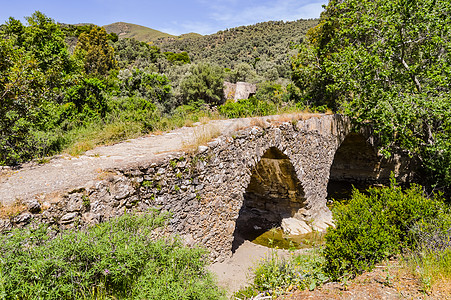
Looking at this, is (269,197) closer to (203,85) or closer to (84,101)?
(84,101)

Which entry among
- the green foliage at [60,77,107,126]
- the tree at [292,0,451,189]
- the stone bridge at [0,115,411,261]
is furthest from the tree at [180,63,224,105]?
the tree at [292,0,451,189]

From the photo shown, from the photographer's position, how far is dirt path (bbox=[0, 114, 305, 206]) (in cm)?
366

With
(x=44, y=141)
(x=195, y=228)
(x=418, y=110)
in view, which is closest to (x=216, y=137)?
(x=195, y=228)

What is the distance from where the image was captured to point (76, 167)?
4629 mm

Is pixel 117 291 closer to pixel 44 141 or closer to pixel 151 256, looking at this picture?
pixel 151 256

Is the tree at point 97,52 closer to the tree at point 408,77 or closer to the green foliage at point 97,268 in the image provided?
the tree at point 408,77

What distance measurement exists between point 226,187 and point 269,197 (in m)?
4.67

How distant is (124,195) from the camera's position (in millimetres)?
4266

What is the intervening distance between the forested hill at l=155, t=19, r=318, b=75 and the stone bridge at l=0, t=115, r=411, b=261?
29.3 meters

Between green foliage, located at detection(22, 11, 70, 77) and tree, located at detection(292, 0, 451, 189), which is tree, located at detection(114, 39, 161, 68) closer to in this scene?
green foliage, located at detection(22, 11, 70, 77)

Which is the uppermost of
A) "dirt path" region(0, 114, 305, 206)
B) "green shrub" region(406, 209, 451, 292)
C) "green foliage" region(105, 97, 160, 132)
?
"green foliage" region(105, 97, 160, 132)

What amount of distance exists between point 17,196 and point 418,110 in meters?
9.75

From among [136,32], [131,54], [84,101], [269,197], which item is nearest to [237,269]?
[269,197]

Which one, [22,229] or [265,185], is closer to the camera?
[22,229]
